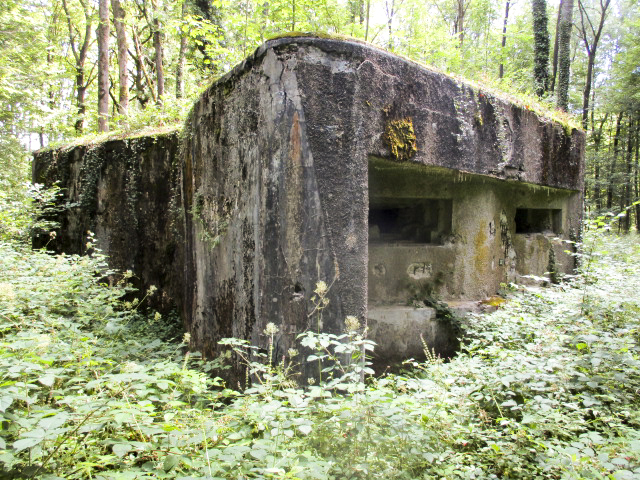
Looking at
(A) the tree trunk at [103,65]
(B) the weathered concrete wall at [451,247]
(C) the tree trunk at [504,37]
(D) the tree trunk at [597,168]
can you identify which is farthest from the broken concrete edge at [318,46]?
(D) the tree trunk at [597,168]

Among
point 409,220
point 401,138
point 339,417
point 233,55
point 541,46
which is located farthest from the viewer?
point 541,46

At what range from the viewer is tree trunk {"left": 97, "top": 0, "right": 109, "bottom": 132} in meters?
8.12

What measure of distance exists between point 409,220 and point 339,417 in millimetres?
3465

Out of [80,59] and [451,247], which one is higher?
[80,59]

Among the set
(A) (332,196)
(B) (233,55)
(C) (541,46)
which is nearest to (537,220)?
(A) (332,196)

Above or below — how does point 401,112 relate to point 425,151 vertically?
above

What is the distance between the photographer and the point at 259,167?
9.18ft

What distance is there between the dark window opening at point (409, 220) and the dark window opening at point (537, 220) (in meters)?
1.82

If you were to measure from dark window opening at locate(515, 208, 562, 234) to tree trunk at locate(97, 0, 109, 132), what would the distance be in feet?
25.5

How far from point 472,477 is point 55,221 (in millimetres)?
6398

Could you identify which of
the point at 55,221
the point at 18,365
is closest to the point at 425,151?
the point at 18,365

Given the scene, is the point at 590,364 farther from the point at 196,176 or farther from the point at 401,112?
the point at 196,176

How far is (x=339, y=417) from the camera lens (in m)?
1.72

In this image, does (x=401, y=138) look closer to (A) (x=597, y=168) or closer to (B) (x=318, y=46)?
(B) (x=318, y=46)
